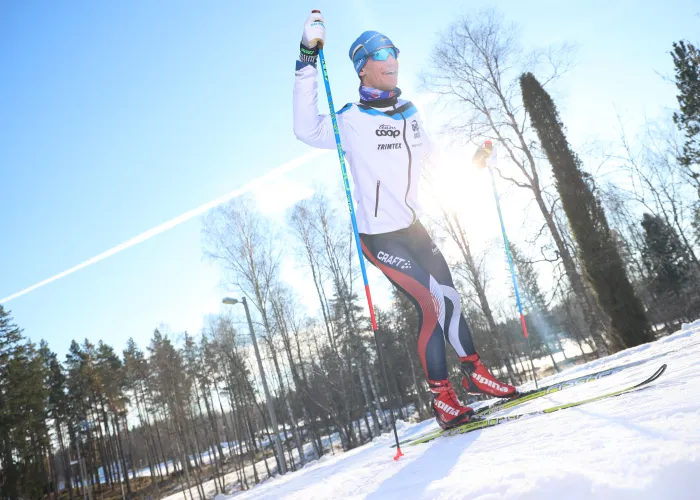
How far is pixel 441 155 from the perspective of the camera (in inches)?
131

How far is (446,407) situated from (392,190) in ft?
5.07

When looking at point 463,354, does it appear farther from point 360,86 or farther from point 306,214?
point 306,214

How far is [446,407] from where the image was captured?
251cm

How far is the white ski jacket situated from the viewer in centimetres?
276

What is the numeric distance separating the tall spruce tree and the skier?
39.6ft

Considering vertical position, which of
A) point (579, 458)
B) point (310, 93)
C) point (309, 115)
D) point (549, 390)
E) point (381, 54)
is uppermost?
point (381, 54)

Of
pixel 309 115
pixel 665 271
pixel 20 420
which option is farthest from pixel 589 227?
pixel 20 420

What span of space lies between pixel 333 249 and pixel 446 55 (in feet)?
29.8

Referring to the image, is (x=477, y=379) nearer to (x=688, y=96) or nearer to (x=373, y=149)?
(x=373, y=149)

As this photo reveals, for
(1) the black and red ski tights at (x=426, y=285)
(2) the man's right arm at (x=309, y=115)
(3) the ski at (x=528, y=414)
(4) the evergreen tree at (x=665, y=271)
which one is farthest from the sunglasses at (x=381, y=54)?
(4) the evergreen tree at (x=665, y=271)

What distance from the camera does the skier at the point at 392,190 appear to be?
2.67 m

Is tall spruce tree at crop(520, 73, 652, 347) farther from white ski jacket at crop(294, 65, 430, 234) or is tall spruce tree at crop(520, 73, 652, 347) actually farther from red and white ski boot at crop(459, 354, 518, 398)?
white ski jacket at crop(294, 65, 430, 234)

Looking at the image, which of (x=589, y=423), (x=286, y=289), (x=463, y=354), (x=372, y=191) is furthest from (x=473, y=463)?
(x=286, y=289)

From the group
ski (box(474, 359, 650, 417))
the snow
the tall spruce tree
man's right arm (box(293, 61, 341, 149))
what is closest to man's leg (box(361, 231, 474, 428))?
ski (box(474, 359, 650, 417))
